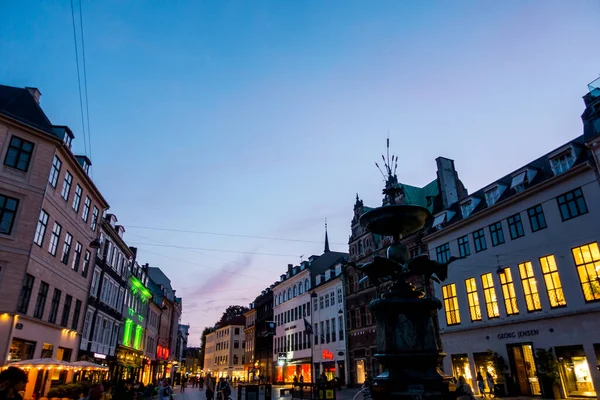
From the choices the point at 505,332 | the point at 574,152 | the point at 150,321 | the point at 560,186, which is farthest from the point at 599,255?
the point at 150,321

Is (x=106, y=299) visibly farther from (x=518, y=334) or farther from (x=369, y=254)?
(x=518, y=334)

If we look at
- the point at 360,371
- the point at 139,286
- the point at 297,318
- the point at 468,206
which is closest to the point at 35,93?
the point at 139,286

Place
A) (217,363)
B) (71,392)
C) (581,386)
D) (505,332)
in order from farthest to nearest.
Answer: (217,363) → (505,332) → (581,386) → (71,392)

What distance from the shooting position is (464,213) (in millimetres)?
32438

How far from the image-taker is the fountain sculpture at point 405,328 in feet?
25.3

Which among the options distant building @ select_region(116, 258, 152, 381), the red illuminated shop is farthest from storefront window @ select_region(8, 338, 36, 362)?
the red illuminated shop

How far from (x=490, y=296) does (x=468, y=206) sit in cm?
749

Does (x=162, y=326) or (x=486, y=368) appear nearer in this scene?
(x=486, y=368)

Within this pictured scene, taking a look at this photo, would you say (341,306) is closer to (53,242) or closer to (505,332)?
(505,332)

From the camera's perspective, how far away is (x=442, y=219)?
34.8m

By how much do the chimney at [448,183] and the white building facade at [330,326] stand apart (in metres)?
16.2

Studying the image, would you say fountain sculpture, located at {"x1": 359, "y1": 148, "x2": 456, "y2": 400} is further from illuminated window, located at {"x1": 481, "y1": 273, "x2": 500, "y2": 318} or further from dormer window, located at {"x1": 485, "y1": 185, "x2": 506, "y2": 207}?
dormer window, located at {"x1": 485, "y1": 185, "x2": 506, "y2": 207}

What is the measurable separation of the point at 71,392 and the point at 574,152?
1231 inches

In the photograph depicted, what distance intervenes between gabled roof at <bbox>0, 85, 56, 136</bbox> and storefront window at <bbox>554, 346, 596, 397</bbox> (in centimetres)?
3201
